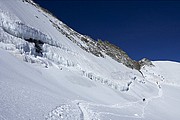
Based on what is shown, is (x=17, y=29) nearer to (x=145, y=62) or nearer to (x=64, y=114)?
(x=64, y=114)

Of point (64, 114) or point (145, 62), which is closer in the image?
point (64, 114)

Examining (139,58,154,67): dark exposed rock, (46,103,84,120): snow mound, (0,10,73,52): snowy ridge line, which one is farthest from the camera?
(139,58,154,67): dark exposed rock

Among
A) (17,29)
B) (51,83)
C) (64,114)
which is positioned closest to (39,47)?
(17,29)

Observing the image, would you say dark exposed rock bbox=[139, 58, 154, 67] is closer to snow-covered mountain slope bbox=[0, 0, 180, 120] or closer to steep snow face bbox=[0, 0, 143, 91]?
snow-covered mountain slope bbox=[0, 0, 180, 120]

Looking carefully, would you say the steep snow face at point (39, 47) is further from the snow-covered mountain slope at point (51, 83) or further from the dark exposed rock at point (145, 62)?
the dark exposed rock at point (145, 62)

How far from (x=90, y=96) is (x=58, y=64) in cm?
586

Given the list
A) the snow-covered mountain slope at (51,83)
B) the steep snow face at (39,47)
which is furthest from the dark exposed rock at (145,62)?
the steep snow face at (39,47)

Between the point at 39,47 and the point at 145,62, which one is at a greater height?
the point at 145,62

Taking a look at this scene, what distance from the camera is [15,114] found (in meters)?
10.1

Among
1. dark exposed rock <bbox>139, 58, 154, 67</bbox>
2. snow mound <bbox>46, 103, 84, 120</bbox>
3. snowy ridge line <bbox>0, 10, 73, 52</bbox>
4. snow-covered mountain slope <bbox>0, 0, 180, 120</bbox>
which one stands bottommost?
snow mound <bbox>46, 103, 84, 120</bbox>

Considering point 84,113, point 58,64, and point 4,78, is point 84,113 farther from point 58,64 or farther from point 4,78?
point 58,64

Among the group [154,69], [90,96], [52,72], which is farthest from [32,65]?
[154,69]

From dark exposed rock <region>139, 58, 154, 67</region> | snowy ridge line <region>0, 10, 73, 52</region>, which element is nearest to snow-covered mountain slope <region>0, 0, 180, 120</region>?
snowy ridge line <region>0, 10, 73, 52</region>

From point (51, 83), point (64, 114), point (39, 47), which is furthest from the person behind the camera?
point (39, 47)
